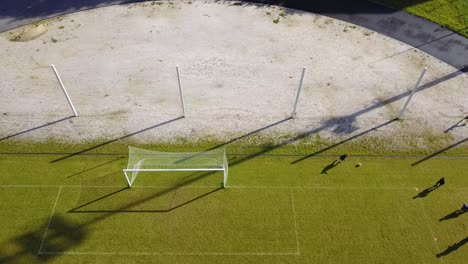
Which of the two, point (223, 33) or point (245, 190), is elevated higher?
point (223, 33)

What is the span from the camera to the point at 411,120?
894 inches

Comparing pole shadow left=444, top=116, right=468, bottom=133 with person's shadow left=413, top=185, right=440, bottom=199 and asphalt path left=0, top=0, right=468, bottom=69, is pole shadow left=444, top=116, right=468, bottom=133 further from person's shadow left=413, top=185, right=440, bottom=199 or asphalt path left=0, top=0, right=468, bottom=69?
asphalt path left=0, top=0, right=468, bottom=69

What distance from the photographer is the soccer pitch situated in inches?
667

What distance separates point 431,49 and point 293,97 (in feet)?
39.8

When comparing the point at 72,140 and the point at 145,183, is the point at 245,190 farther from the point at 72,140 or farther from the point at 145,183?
the point at 72,140

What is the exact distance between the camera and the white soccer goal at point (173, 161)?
63.1 feet

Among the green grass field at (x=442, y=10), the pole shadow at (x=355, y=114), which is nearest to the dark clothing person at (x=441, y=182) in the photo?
the pole shadow at (x=355, y=114)

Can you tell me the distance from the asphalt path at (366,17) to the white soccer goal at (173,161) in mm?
17368

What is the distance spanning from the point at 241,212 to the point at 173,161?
468cm

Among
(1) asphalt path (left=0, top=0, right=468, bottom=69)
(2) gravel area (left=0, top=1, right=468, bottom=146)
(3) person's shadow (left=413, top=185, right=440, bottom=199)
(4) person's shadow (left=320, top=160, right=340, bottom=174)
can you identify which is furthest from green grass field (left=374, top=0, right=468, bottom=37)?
(4) person's shadow (left=320, top=160, right=340, bottom=174)

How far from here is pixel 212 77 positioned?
25219mm

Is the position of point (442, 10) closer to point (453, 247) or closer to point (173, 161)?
point (453, 247)

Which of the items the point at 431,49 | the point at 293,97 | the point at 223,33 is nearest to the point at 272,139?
the point at 293,97

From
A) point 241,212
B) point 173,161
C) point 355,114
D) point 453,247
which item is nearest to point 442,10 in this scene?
point 355,114
